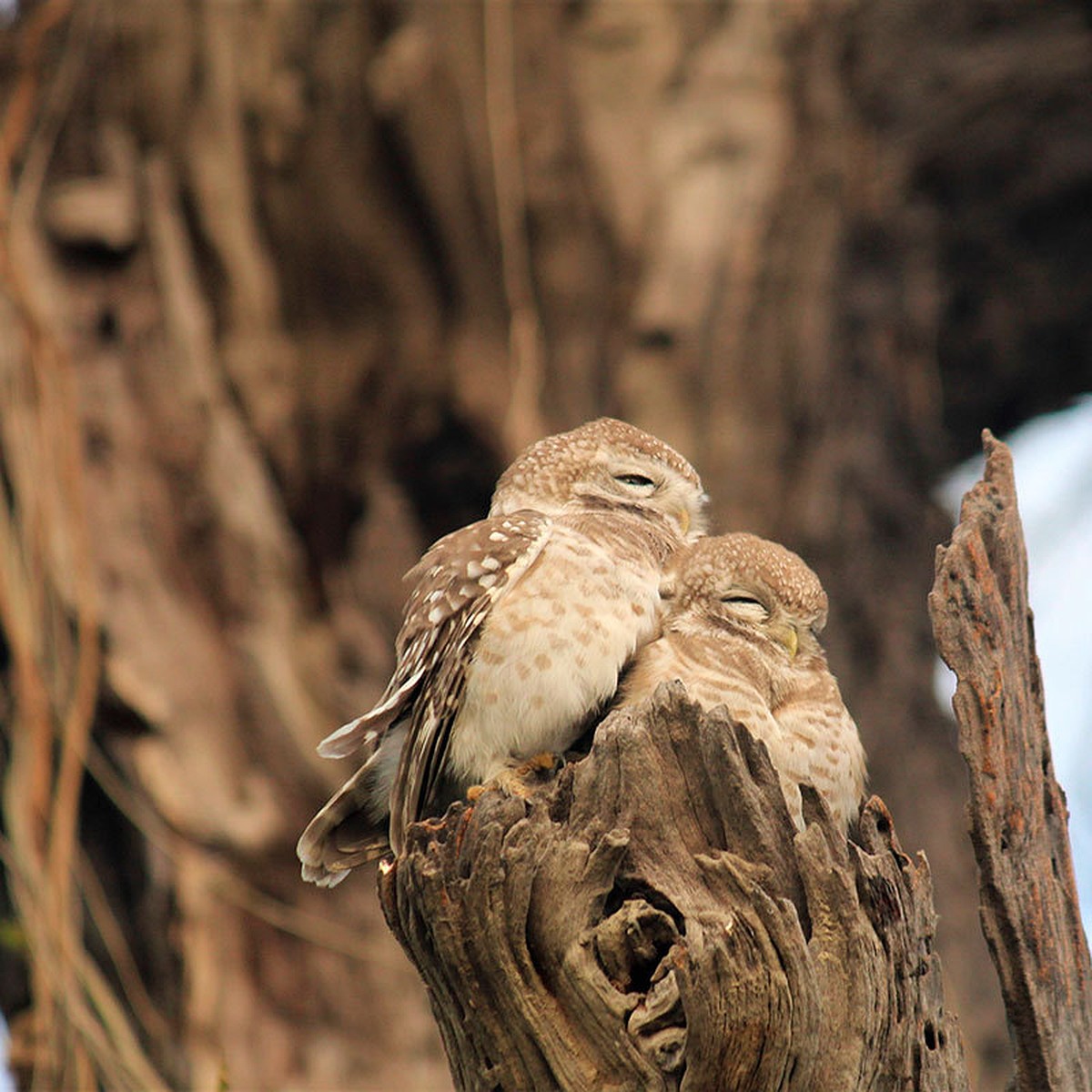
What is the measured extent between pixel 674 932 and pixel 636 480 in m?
1.45

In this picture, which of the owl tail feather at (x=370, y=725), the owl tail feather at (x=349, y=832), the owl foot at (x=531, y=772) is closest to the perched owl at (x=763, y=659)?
the owl foot at (x=531, y=772)

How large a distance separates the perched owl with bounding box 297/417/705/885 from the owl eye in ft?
0.62

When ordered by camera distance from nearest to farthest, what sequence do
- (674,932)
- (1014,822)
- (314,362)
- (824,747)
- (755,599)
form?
(674,932), (1014,822), (824,747), (755,599), (314,362)

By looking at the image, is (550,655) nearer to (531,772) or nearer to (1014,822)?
(531,772)

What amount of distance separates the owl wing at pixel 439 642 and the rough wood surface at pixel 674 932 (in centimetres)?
51

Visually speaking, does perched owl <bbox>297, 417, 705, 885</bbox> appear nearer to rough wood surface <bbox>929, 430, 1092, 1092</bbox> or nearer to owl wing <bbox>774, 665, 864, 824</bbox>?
owl wing <bbox>774, 665, 864, 824</bbox>

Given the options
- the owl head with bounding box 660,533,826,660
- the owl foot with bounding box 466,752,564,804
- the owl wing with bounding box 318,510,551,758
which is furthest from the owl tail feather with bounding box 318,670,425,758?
the owl head with bounding box 660,533,826,660

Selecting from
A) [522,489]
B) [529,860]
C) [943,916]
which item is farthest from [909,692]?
[529,860]

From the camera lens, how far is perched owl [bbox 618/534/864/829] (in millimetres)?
2998

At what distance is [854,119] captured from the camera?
7.52 m

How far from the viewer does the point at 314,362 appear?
6.88 m

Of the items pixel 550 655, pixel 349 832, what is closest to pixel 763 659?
pixel 550 655

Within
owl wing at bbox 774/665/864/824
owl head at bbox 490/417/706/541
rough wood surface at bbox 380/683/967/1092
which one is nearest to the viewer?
rough wood surface at bbox 380/683/967/1092

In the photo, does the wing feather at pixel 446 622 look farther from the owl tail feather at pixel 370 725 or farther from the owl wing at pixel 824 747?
the owl wing at pixel 824 747
